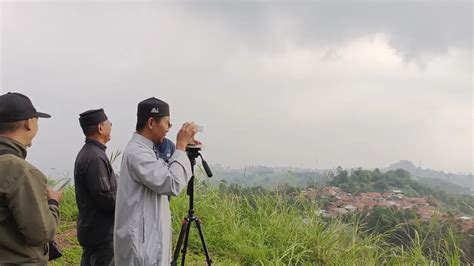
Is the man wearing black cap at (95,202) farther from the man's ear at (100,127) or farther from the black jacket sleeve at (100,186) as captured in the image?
the man's ear at (100,127)

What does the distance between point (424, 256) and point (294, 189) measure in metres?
2.06

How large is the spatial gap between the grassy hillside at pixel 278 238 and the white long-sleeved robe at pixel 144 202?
241 cm

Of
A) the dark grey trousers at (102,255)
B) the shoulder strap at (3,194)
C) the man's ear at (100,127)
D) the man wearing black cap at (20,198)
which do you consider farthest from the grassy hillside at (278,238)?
the shoulder strap at (3,194)

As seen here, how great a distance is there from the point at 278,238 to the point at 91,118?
9.57 ft

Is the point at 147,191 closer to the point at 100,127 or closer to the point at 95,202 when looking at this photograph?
the point at 95,202

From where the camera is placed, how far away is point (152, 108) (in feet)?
8.81

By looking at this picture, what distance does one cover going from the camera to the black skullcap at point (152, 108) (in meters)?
2.69

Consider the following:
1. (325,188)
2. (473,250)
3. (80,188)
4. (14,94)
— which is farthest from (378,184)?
(14,94)

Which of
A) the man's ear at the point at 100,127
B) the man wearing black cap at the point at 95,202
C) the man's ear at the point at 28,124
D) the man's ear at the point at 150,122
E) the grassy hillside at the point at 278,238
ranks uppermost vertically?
the man's ear at the point at 150,122

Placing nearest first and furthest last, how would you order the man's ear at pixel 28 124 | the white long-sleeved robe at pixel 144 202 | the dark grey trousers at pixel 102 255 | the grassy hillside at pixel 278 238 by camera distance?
the man's ear at pixel 28 124 → the white long-sleeved robe at pixel 144 202 → the dark grey trousers at pixel 102 255 → the grassy hillside at pixel 278 238

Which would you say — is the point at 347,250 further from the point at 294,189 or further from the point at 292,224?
the point at 294,189

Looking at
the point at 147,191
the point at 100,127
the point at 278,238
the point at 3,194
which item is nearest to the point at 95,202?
the point at 100,127

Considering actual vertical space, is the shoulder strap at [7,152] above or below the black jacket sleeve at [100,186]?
above

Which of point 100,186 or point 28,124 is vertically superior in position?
point 28,124
